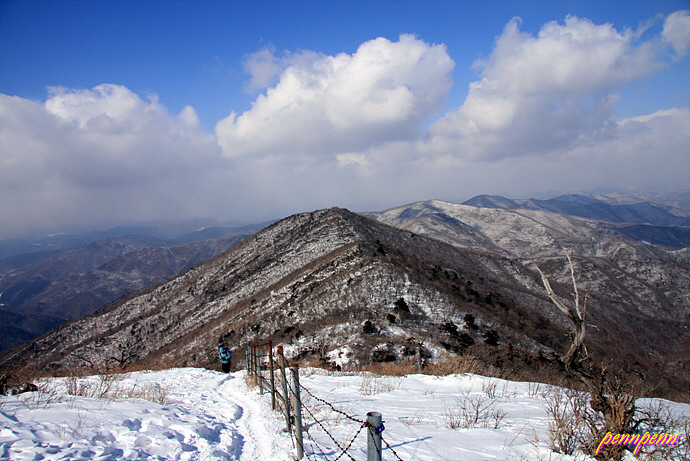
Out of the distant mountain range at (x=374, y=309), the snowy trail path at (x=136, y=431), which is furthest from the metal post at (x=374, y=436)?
the distant mountain range at (x=374, y=309)

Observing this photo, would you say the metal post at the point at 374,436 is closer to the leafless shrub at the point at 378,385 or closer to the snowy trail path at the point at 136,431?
the snowy trail path at the point at 136,431

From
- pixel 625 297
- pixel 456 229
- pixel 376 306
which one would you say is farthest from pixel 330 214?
pixel 456 229

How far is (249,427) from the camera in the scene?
259 inches

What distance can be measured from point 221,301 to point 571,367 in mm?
41731

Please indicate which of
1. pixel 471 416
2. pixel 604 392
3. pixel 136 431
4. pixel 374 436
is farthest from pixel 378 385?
pixel 374 436

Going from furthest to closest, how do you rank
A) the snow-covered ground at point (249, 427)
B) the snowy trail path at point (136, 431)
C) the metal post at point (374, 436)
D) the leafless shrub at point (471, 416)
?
the leafless shrub at point (471, 416) < the snow-covered ground at point (249, 427) < the snowy trail path at point (136, 431) < the metal post at point (374, 436)

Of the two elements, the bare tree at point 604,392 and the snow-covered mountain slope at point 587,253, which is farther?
the snow-covered mountain slope at point 587,253

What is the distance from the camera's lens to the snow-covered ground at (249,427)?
4.64 metres

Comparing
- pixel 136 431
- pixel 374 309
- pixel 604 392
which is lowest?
pixel 374 309

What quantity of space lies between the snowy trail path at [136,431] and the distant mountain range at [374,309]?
223 inches

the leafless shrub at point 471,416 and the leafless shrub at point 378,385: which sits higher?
the leafless shrub at point 471,416

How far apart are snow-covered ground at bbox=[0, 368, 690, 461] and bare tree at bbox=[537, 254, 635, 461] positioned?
23.1 inches

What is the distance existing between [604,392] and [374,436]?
171 inches

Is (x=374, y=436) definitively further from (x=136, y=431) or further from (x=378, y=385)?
(x=378, y=385)
